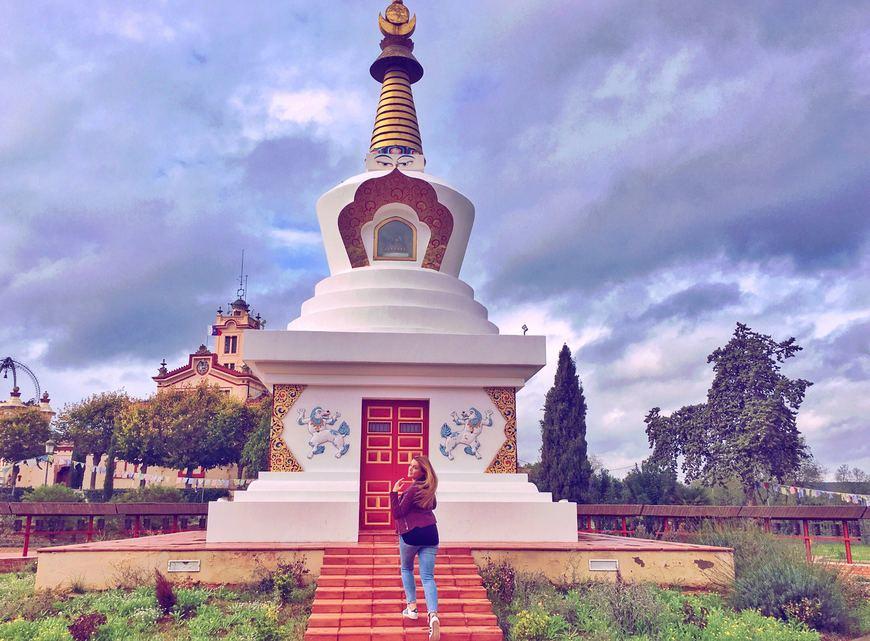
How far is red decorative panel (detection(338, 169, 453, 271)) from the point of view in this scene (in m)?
13.7

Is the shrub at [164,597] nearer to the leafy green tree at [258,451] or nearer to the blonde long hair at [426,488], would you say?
the blonde long hair at [426,488]

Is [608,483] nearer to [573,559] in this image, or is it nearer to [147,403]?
[573,559]

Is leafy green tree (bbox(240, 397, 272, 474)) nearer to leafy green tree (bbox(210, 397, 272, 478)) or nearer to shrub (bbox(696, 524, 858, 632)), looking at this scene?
leafy green tree (bbox(210, 397, 272, 478))

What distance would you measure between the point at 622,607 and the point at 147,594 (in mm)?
5938

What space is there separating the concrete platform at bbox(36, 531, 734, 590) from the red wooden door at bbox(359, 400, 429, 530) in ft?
5.48

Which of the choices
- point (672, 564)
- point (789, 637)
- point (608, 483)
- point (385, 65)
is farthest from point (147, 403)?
point (789, 637)

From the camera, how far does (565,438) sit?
2633 centimetres

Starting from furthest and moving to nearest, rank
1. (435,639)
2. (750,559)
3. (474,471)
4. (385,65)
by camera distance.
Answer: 1. (385,65)
2. (474,471)
3. (750,559)
4. (435,639)

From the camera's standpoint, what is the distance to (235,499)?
11078 millimetres

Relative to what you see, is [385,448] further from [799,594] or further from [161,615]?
[799,594]

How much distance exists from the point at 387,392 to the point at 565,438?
615 inches

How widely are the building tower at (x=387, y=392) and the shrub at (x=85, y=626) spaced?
2.94 meters

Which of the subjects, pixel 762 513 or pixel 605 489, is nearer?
pixel 762 513

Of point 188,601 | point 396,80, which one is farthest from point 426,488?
point 396,80
